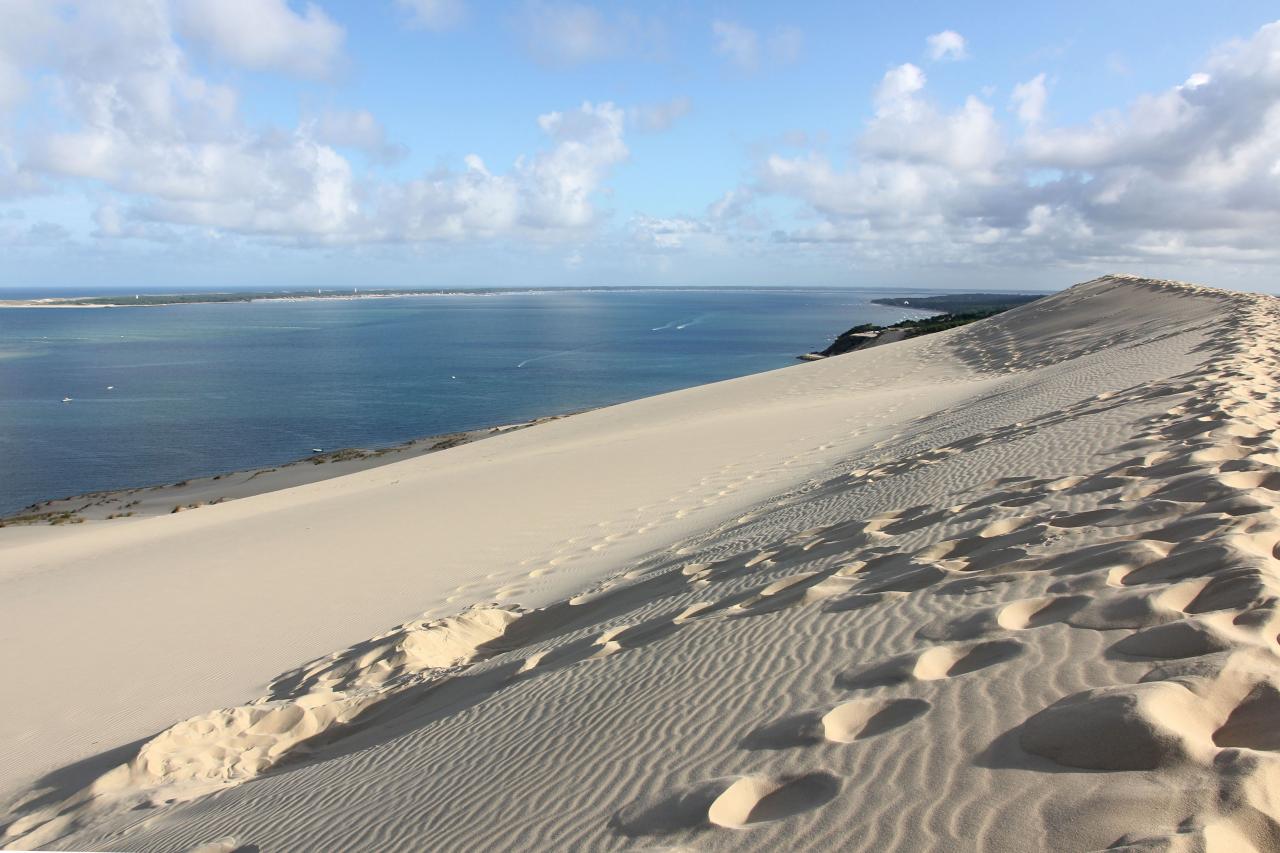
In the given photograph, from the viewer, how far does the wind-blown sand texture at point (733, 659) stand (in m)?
2.52

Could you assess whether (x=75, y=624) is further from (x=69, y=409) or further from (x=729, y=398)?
(x=69, y=409)

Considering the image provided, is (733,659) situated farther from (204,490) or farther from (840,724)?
(204,490)

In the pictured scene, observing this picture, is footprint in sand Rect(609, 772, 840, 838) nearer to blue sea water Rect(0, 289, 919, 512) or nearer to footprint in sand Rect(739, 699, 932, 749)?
footprint in sand Rect(739, 699, 932, 749)

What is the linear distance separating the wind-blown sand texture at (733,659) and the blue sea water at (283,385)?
74.1 ft

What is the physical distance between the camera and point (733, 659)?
411 cm

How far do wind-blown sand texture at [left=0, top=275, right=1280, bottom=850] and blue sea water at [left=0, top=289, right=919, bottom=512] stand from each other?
889 inches

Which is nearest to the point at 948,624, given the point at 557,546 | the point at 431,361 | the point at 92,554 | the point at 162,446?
the point at 557,546

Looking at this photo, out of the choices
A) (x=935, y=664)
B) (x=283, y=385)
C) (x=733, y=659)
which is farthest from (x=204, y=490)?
(x=283, y=385)

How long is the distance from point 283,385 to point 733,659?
54.9m

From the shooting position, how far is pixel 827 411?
17.7 metres

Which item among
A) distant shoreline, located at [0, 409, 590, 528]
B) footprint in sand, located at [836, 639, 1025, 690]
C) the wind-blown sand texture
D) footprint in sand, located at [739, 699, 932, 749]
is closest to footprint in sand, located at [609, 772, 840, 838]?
the wind-blown sand texture

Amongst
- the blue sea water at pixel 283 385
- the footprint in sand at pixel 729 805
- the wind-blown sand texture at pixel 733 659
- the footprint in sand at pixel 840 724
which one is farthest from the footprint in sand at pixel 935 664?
the blue sea water at pixel 283 385

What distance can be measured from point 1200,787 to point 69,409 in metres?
51.2

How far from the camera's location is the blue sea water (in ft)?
107
